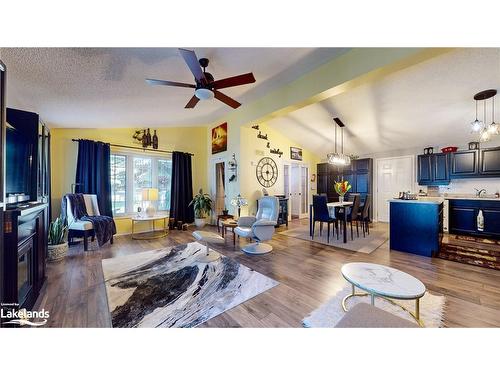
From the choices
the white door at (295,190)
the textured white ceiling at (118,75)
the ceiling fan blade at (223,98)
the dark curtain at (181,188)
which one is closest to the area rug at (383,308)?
the ceiling fan blade at (223,98)

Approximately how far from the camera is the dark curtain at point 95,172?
12.4ft

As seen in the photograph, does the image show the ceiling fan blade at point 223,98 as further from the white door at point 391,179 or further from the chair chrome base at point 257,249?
the white door at point 391,179

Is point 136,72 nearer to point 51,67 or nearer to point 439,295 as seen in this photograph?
point 51,67

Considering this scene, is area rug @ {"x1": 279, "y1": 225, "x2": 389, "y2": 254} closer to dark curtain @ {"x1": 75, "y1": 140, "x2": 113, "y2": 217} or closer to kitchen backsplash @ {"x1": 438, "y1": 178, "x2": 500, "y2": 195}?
kitchen backsplash @ {"x1": 438, "y1": 178, "x2": 500, "y2": 195}

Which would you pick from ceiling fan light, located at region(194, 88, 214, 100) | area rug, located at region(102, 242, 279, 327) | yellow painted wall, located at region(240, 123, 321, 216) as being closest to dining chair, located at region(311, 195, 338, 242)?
yellow painted wall, located at region(240, 123, 321, 216)

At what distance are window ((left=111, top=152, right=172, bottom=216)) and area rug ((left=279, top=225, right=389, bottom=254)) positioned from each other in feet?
11.1

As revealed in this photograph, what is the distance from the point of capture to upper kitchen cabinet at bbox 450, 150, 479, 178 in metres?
4.09

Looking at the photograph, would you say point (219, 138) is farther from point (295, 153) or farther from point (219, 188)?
point (295, 153)

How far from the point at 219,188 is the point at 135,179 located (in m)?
2.10

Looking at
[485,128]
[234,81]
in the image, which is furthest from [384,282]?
[485,128]

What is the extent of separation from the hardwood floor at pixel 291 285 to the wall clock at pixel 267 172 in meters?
2.06

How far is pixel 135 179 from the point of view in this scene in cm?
458

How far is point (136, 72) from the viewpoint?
2.08m
